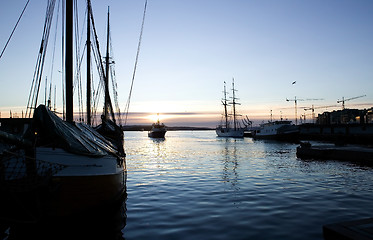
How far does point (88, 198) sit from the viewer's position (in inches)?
352

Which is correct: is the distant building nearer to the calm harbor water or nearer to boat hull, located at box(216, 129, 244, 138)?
boat hull, located at box(216, 129, 244, 138)

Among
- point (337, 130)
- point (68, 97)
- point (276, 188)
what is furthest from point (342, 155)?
point (337, 130)

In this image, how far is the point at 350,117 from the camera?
10819 centimetres

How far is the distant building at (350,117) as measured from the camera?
253 feet

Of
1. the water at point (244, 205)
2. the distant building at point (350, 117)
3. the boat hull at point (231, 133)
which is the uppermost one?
the distant building at point (350, 117)

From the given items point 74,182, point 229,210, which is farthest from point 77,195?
point 229,210

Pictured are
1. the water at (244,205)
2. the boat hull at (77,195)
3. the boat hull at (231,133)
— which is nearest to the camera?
the boat hull at (77,195)

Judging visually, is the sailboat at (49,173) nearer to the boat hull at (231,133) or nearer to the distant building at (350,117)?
the distant building at (350,117)

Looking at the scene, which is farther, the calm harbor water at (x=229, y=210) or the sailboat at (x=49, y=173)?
the calm harbor water at (x=229, y=210)

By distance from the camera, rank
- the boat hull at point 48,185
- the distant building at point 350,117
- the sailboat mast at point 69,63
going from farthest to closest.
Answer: the distant building at point 350,117 < the sailboat mast at point 69,63 < the boat hull at point 48,185

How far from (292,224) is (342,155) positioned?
911 inches

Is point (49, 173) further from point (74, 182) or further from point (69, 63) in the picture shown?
point (69, 63)

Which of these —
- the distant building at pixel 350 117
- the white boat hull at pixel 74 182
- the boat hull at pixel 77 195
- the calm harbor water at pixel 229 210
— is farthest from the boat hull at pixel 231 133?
the white boat hull at pixel 74 182

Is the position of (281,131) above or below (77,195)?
above
